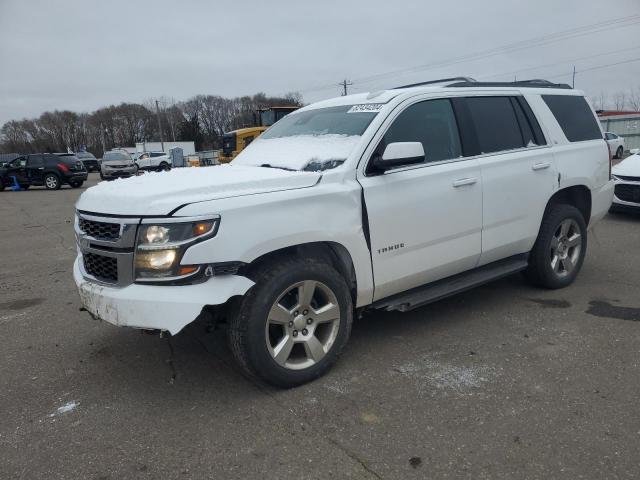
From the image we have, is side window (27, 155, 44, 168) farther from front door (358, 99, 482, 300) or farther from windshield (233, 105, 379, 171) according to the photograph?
front door (358, 99, 482, 300)

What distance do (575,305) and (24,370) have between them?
4.59 m

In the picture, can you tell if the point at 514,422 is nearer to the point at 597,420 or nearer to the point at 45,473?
the point at 597,420

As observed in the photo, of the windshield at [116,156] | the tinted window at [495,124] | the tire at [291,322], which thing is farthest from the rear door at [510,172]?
the windshield at [116,156]

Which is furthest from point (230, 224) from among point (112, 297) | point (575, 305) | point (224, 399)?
point (575, 305)

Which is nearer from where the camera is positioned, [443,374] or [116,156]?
[443,374]

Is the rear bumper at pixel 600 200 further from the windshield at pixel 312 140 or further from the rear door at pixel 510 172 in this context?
the windshield at pixel 312 140

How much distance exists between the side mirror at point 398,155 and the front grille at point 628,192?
22.7ft

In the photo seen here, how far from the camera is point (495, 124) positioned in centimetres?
430

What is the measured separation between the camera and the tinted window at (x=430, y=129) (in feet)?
12.2

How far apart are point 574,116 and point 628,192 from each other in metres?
4.62

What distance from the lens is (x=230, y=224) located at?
282 centimetres

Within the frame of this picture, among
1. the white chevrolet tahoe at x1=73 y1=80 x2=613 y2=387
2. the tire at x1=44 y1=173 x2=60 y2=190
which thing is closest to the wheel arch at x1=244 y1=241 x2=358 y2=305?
the white chevrolet tahoe at x1=73 y1=80 x2=613 y2=387

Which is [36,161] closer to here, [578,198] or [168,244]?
[168,244]

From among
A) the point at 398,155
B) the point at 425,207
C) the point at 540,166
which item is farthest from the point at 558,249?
the point at 398,155
